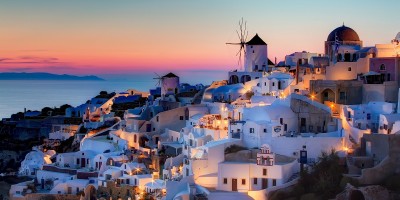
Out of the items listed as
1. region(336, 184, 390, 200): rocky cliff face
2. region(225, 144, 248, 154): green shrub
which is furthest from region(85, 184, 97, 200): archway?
region(336, 184, 390, 200): rocky cliff face

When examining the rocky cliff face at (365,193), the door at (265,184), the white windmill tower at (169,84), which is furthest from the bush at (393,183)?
the white windmill tower at (169,84)

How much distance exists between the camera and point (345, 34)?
41906 millimetres

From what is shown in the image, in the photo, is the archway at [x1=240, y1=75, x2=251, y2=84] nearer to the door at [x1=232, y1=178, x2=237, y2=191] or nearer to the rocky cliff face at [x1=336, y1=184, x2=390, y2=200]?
the door at [x1=232, y1=178, x2=237, y2=191]

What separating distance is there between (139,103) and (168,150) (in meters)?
19.2

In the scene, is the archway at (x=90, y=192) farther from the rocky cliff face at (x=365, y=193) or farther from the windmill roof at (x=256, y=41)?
the windmill roof at (x=256, y=41)

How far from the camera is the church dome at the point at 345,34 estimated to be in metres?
41.8

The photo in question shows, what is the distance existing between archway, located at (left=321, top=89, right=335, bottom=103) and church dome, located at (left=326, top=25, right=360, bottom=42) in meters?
8.70

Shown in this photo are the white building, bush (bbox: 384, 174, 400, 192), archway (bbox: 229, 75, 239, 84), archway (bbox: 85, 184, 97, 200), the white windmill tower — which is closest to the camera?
bush (bbox: 384, 174, 400, 192)

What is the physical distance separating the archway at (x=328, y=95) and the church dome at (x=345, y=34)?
28.5 ft

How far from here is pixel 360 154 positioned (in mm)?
27906

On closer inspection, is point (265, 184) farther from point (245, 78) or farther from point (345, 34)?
point (345, 34)

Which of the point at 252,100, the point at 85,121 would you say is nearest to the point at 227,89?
the point at 252,100

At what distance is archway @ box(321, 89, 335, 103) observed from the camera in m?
33.9

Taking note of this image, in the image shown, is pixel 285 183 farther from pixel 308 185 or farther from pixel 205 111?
pixel 205 111
